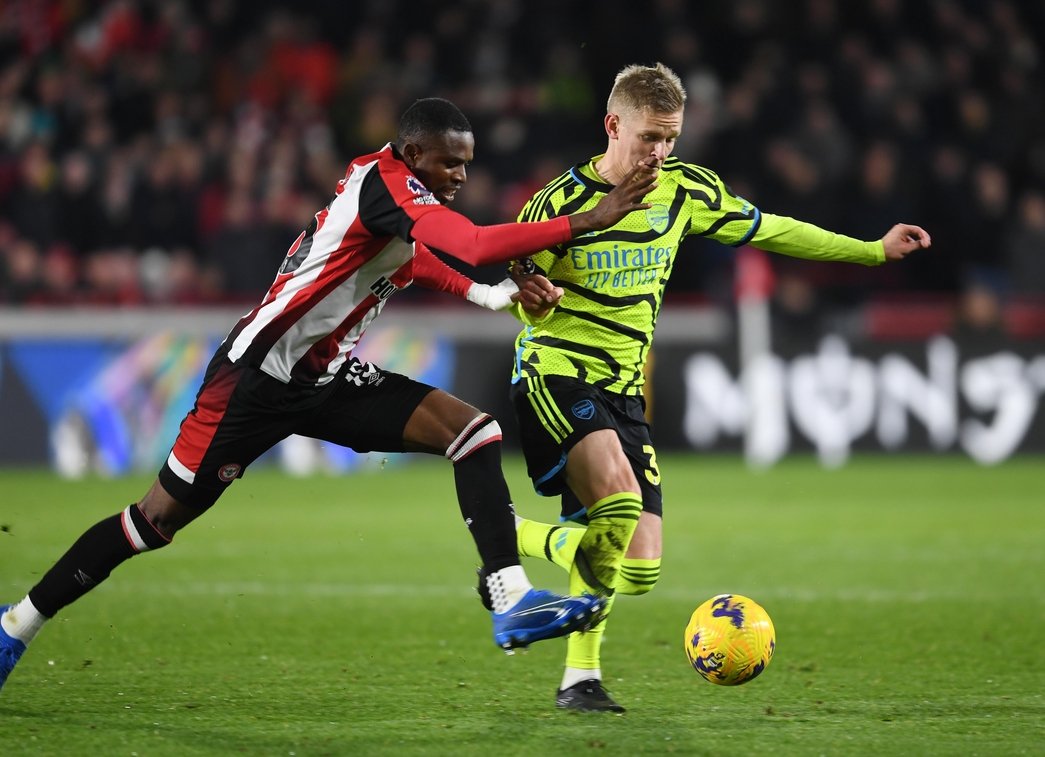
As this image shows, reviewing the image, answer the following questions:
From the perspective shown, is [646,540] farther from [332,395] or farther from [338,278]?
[338,278]

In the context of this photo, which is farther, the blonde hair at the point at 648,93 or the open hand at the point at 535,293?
the blonde hair at the point at 648,93

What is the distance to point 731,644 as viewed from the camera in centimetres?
505

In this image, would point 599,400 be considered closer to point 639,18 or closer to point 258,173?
point 258,173

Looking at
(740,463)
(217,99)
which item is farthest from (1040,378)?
(217,99)

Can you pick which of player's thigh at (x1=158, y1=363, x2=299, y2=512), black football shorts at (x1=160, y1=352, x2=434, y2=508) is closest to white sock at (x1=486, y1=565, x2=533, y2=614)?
black football shorts at (x1=160, y1=352, x2=434, y2=508)

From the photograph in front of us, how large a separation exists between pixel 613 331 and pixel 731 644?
1.08 metres

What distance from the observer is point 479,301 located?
16.4ft

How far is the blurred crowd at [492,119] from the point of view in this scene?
14.7 meters

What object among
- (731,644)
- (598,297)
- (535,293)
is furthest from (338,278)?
(731,644)

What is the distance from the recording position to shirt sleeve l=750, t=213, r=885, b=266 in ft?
18.0

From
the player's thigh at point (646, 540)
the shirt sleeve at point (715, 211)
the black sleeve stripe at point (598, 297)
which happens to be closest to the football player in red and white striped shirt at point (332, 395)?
the black sleeve stripe at point (598, 297)

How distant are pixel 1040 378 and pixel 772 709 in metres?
10.3

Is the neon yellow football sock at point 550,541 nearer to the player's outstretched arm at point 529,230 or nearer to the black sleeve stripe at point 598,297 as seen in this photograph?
the black sleeve stripe at point 598,297

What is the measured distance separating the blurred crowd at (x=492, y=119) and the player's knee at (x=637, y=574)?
9.20 m
